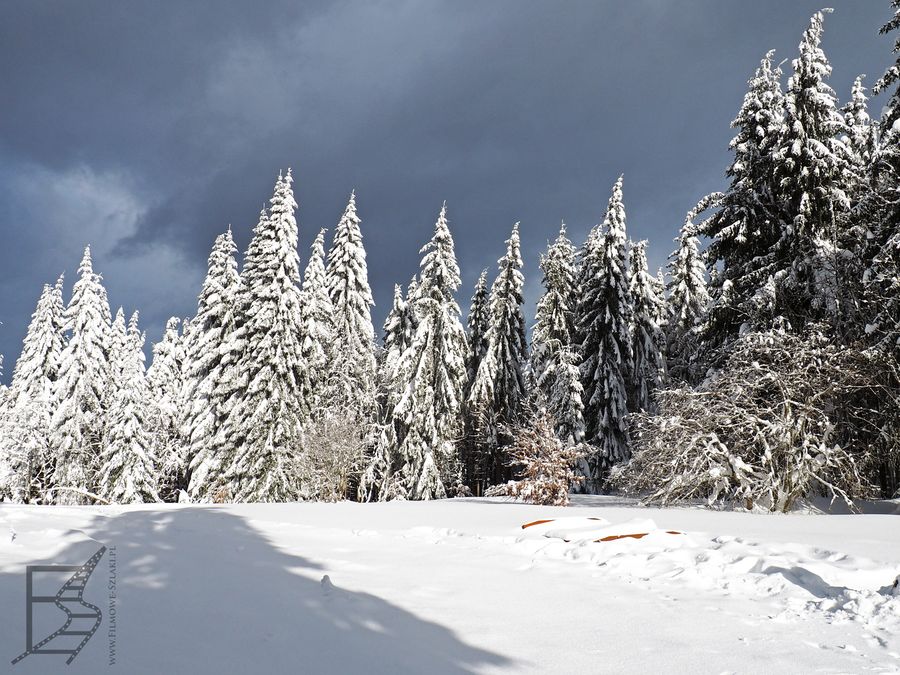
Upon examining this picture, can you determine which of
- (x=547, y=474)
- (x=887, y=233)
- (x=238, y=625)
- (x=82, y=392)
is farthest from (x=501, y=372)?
(x=238, y=625)

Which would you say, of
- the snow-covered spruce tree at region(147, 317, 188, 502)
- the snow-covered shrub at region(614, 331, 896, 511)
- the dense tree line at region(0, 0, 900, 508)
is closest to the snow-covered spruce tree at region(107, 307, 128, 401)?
the dense tree line at region(0, 0, 900, 508)

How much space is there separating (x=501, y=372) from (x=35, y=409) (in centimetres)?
2425

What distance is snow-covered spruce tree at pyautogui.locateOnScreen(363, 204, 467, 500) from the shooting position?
2753cm

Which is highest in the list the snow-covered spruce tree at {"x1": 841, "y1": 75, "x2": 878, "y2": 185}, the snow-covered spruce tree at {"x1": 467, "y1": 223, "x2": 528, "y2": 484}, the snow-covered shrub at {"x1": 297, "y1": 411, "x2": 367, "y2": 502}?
the snow-covered spruce tree at {"x1": 841, "y1": 75, "x2": 878, "y2": 185}

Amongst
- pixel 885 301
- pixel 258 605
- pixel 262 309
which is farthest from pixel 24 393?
pixel 885 301

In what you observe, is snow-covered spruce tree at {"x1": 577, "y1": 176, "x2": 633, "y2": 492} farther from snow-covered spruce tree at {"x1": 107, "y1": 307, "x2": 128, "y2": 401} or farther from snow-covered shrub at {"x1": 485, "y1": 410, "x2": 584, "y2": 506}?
snow-covered spruce tree at {"x1": 107, "y1": 307, "x2": 128, "y2": 401}

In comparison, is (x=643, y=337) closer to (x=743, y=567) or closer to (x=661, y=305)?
(x=661, y=305)

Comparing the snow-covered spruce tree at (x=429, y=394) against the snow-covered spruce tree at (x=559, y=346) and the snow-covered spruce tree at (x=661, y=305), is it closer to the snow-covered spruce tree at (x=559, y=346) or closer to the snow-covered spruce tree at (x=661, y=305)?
the snow-covered spruce tree at (x=559, y=346)

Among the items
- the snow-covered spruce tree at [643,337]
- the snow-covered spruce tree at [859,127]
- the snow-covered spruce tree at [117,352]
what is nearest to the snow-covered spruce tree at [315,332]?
the snow-covered spruce tree at [117,352]

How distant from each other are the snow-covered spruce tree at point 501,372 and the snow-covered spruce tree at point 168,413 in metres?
16.0

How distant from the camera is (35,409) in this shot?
27.7 metres

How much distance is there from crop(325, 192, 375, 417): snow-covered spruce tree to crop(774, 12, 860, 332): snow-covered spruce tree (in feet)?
63.9

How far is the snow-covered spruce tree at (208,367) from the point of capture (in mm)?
25062

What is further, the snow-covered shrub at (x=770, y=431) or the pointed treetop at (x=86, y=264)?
the pointed treetop at (x=86, y=264)
